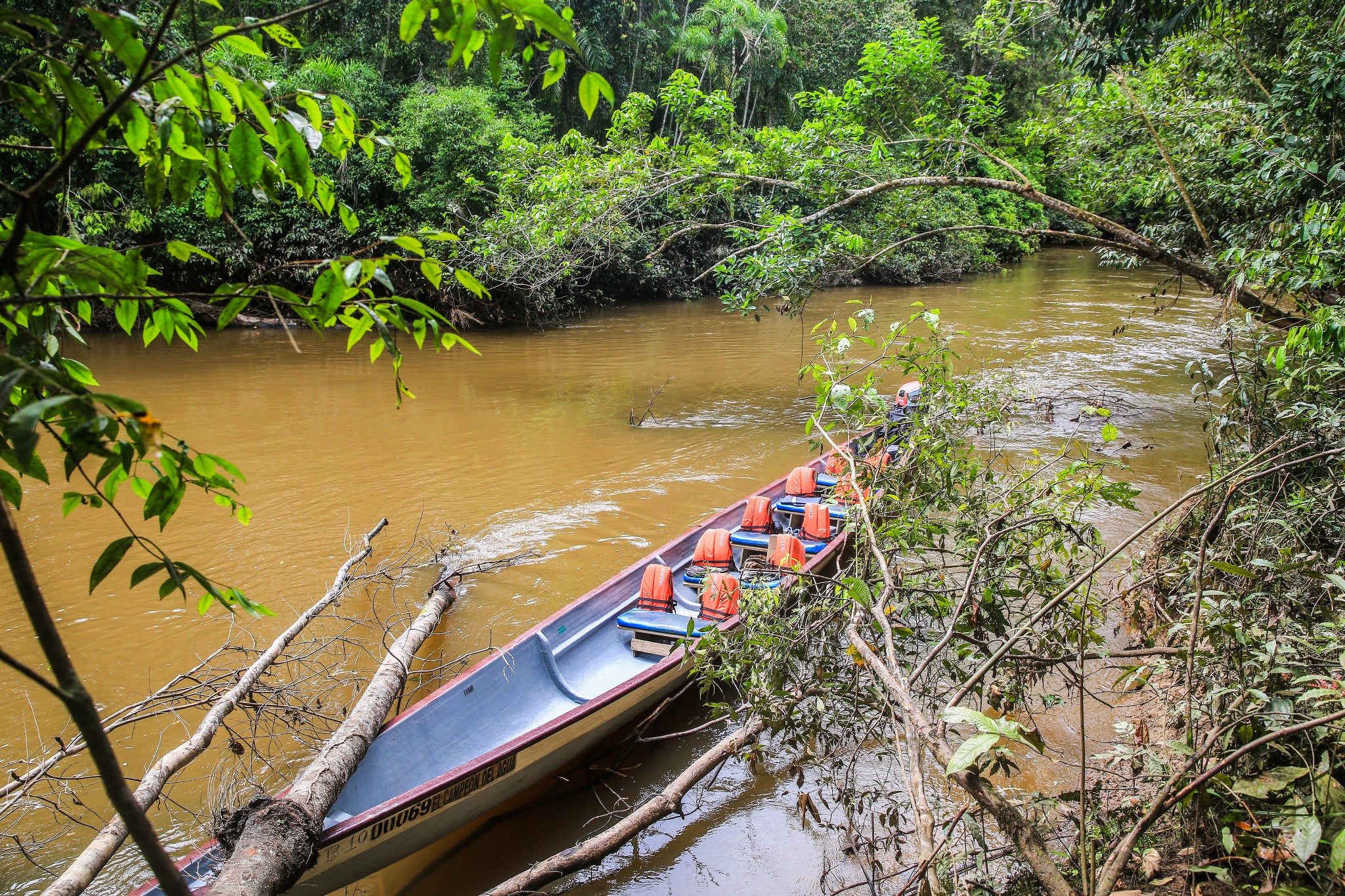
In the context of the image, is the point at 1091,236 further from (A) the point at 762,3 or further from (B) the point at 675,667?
(A) the point at 762,3

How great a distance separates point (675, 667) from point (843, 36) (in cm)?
2776

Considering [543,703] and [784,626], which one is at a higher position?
[784,626]

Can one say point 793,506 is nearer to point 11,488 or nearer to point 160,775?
point 160,775

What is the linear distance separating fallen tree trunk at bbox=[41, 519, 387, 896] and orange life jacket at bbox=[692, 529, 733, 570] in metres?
2.88

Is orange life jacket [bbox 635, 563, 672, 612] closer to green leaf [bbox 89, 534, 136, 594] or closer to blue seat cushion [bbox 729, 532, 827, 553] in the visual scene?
blue seat cushion [bbox 729, 532, 827, 553]

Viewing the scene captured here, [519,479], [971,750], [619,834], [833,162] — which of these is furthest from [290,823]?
[833,162]

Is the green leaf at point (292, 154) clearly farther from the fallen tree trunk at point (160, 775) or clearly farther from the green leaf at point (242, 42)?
the fallen tree trunk at point (160, 775)

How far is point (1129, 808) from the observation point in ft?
9.16

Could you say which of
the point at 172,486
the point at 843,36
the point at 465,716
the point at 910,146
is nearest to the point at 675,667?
the point at 465,716

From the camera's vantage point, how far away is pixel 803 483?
7.99 meters

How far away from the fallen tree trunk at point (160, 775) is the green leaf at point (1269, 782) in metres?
2.88

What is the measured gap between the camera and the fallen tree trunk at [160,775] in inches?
105

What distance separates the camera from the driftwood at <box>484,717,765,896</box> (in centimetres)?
333

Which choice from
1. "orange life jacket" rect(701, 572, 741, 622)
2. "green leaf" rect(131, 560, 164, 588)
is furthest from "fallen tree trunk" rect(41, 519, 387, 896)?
"orange life jacket" rect(701, 572, 741, 622)
